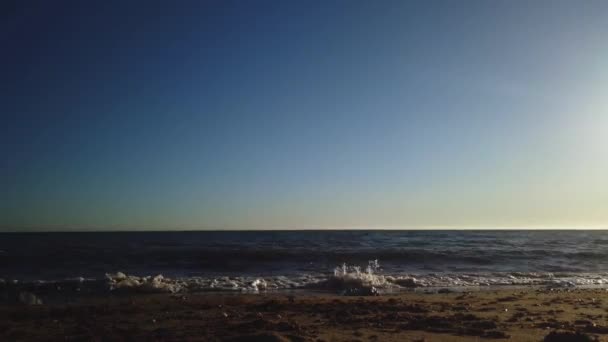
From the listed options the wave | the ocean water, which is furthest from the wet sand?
the ocean water

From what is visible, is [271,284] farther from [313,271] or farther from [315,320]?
[315,320]

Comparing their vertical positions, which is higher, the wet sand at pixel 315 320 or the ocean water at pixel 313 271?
the wet sand at pixel 315 320

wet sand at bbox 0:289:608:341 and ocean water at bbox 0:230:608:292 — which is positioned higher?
wet sand at bbox 0:289:608:341

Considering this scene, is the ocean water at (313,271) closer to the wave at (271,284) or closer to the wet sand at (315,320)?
the wave at (271,284)

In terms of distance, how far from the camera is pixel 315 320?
780 centimetres

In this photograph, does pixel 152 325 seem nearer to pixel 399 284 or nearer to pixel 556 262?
pixel 399 284

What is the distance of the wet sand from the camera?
6.48 meters

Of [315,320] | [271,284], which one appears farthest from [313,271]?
[315,320]

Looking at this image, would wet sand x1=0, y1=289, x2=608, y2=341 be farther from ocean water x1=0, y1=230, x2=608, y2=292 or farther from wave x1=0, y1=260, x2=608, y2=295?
ocean water x1=0, y1=230, x2=608, y2=292

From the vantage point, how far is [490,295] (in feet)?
39.8

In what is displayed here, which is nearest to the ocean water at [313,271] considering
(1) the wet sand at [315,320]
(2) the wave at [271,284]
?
(2) the wave at [271,284]

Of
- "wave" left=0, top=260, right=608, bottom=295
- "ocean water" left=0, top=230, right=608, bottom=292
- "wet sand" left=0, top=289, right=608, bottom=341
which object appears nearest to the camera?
"wet sand" left=0, top=289, right=608, bottom=341

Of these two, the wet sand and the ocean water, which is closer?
the wet sand

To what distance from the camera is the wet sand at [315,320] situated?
6484 mm
